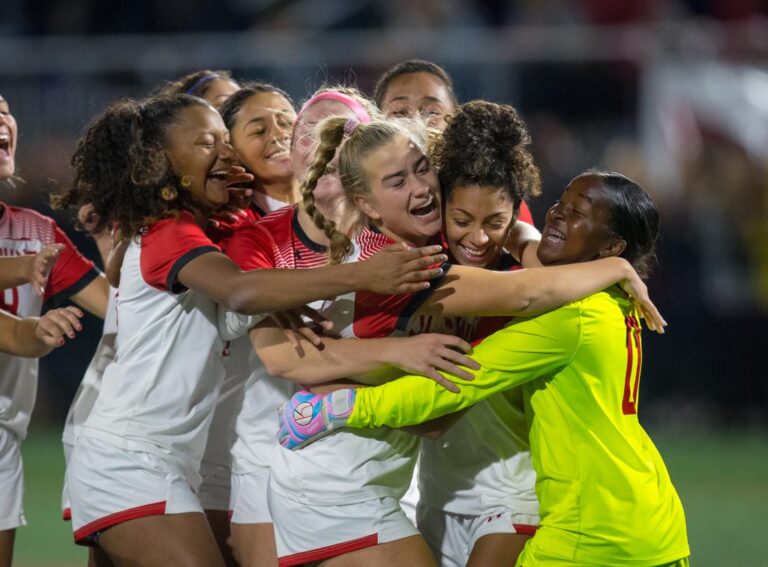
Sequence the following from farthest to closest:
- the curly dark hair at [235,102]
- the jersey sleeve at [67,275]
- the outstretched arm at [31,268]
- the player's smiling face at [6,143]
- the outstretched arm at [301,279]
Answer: the jersey sleeve at [67,275] → the player's smiling face at [6,143] → the curly dark hair at [235,102] → the outstretched arm at [31,268] → the outstretched arm at [301,279]

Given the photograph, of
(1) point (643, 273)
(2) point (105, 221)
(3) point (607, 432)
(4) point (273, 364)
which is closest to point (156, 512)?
(4) point (273, 364)

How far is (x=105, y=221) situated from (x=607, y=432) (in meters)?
1.99

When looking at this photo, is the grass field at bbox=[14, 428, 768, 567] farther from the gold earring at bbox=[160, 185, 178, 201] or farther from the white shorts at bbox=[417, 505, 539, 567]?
the gold earring at bbox=[160, 185, 178, 201]

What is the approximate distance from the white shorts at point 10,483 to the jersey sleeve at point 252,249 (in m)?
1.49

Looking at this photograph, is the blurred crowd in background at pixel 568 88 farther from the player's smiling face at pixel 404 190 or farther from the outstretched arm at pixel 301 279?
the outstretched arm at pixel 301 279

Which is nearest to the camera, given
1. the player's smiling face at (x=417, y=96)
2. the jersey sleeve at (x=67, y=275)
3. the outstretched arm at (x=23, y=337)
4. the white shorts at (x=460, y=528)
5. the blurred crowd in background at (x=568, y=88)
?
the white shorts at (x=460, y=528)

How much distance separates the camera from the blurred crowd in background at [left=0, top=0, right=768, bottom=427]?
36.9ft

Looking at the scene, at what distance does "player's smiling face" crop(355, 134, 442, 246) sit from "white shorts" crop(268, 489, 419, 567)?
0.91m

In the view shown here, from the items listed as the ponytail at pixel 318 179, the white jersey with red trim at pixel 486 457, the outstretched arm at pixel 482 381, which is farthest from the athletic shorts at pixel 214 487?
the ponytail at pixel 318 179

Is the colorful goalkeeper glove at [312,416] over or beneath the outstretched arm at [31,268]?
beneath

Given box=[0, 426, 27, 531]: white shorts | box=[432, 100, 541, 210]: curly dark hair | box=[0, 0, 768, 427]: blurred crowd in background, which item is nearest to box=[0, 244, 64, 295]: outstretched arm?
box=[0, 426, 27, 531]: white shorts

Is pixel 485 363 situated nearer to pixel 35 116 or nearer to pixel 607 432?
pixel 607 432

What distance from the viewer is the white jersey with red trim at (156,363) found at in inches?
167

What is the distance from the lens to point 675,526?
3793 mm
